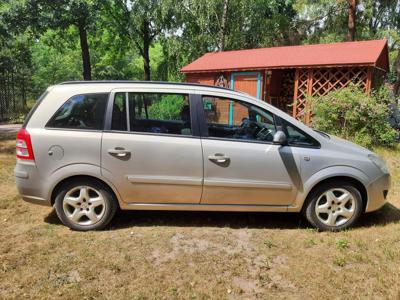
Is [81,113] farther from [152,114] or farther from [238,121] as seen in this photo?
[238,121]

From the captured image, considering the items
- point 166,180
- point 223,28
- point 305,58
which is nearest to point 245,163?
point 166,180

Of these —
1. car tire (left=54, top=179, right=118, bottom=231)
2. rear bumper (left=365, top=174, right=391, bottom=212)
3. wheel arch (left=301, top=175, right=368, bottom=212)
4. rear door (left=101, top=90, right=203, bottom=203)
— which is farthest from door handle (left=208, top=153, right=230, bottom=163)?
rear bumper (left=365, top=174, right=391, bottom=212)

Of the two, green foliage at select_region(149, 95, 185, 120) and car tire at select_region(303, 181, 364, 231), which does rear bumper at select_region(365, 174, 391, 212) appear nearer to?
car tire at select_region(303, 181, 364, 231)

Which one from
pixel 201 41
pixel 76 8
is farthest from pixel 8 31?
pixel 201 41

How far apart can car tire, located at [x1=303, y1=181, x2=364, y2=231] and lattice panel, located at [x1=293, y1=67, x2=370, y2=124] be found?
763 centimetres

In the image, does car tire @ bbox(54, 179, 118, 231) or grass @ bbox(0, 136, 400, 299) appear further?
car tire @ bbox(54, 179, 118, 231)

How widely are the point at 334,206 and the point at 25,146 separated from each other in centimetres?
373

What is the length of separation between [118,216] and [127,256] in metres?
1.24

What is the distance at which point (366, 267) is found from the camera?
3.64 meters

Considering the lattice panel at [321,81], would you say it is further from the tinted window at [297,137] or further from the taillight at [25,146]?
the taillight at [25,146]

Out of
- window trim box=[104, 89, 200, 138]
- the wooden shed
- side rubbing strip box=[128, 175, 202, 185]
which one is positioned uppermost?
the wooden shed

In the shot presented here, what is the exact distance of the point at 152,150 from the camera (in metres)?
4.19

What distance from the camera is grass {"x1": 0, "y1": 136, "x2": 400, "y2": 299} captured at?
10.6 feet

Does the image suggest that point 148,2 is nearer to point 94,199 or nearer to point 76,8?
point 76,8
